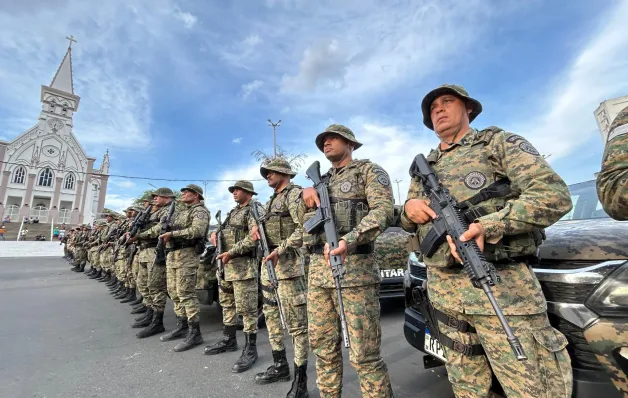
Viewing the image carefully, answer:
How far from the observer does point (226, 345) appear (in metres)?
3.69

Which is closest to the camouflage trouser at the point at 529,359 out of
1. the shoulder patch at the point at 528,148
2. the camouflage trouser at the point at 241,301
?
the shoulder patch at the point at 528,148

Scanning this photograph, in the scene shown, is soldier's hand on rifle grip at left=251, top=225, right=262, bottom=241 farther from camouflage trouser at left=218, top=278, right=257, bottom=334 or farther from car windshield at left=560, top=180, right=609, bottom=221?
car windshield at left=560, top=180, right=609, bottom=221

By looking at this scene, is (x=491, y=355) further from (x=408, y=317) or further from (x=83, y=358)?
(x=83, y=358)

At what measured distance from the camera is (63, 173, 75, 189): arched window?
42013 millimetres

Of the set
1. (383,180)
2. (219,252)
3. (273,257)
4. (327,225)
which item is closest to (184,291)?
(219,252)

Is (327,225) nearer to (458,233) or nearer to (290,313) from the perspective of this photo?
(458,233)

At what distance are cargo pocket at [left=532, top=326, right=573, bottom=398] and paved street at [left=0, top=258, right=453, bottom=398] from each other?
140cm

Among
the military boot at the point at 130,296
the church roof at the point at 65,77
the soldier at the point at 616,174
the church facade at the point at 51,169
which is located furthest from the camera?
the church roof at the point at 65,77

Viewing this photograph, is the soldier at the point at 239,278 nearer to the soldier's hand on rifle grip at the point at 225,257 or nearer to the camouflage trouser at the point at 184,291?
the soldier's hand on rifle grip at the point at 225,257

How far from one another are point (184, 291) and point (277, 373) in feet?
6.16

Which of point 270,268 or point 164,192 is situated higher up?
point 164,192

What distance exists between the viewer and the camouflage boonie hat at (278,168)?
3.37 metres

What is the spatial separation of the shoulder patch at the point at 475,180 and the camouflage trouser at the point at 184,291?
3.59 m

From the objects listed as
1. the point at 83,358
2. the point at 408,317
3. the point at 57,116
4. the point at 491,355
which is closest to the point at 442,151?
the point at 491,355
